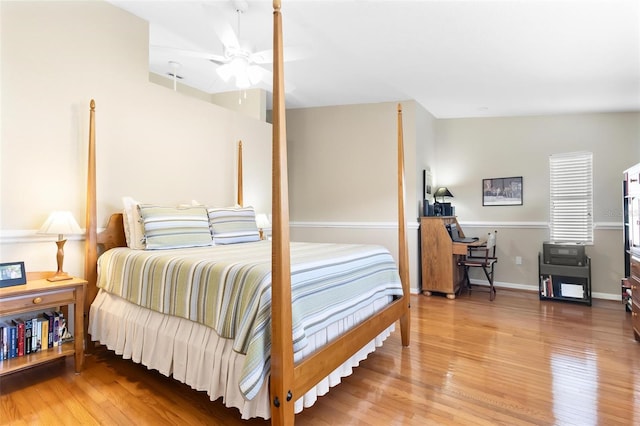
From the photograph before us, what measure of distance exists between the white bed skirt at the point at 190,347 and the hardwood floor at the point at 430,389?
144 mm

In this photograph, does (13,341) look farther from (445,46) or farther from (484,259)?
(484,259)

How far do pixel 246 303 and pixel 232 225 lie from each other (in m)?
1.69

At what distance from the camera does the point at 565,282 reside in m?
4.05

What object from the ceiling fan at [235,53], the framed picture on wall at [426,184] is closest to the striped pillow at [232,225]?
the ceiling fan at [235,53]

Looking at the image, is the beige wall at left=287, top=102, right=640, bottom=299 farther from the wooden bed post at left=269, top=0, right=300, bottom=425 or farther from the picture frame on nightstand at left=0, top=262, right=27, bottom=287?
the picture frame on nightstand at left=0, top=262, right=27, bottom=287

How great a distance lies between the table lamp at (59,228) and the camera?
2191mm

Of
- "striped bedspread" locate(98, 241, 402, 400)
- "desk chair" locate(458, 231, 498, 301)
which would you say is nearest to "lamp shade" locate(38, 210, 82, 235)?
"striped bedspread" locate(98, 241, 402, 400)

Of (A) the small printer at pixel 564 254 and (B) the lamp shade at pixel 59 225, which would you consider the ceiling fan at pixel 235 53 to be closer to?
(B) the lamp shade at pixel 59 225

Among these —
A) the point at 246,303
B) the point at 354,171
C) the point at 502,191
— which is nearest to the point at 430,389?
the point at 246,303

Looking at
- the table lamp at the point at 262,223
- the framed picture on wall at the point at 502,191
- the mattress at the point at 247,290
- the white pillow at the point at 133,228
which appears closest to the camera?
the mattress at the point at 247,290

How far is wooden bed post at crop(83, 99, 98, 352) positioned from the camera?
8.35 ft

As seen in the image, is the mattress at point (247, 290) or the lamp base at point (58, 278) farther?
the lamp base at point (58, 278)

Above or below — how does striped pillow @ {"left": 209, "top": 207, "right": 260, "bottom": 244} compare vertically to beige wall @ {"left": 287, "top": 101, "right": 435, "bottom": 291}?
below

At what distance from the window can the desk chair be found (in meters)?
0.77
